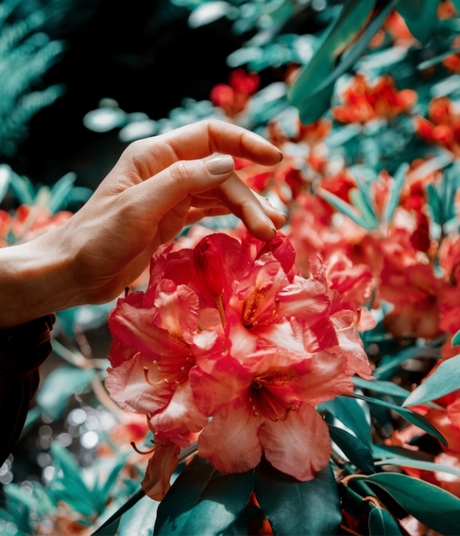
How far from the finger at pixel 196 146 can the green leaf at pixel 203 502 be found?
28 cm

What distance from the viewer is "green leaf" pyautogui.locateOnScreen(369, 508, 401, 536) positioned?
424 mm

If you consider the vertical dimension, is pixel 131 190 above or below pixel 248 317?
above

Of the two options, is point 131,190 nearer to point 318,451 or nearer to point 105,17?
point 318,451

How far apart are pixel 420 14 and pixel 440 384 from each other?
467 millimetres

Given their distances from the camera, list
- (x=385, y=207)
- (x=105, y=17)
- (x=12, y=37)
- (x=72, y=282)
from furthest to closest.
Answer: (x=105, y=17), (x=12, y=37), (x=385, y=207), (x=72, y=282)

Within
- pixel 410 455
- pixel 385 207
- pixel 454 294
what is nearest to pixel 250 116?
pixel 385 207

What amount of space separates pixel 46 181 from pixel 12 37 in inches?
39.2

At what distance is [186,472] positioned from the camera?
46cm

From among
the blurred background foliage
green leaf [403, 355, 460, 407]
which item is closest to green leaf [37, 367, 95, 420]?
the blurred background foliage

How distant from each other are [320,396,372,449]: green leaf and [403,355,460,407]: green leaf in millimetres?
88

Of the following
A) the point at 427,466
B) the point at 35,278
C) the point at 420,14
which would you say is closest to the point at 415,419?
the point at 427,466

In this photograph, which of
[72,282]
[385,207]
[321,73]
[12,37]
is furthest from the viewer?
[12,37]

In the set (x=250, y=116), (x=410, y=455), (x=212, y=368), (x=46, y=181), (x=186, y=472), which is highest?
(x=212, y=368)

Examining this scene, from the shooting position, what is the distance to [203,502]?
42cm
